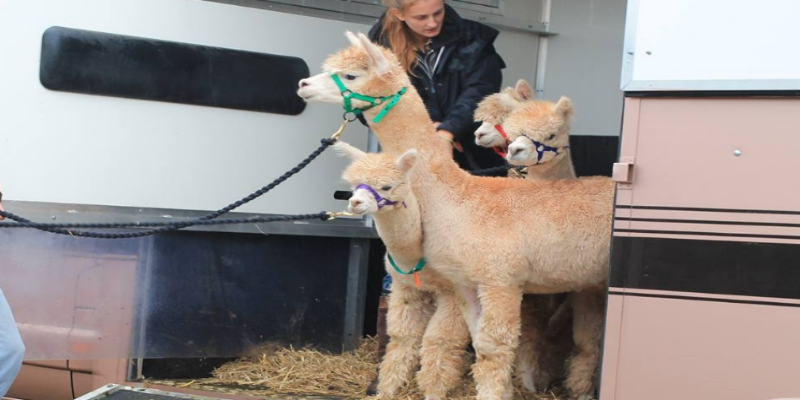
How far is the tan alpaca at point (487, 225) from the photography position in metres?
4.45

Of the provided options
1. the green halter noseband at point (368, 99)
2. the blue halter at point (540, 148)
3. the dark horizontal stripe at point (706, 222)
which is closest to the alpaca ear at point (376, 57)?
the green halter noseband at point (368, 99)

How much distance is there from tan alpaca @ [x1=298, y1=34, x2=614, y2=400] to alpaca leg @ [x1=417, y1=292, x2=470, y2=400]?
17 cm

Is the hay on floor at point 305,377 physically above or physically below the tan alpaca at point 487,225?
below

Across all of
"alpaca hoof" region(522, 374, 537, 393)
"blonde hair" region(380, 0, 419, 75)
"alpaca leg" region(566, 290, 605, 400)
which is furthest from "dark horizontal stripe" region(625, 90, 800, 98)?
"alpaca hoof" region(522, 374, 537, 393)

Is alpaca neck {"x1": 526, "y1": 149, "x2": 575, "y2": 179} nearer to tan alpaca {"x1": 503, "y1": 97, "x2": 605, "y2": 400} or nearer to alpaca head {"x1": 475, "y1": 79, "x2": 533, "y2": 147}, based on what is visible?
tan alpaca {"x1": 503, "y1": 97, "x2": 605, "y2": 400}

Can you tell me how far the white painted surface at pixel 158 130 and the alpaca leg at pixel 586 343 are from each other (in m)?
1.61

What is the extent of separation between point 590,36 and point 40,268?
368cm

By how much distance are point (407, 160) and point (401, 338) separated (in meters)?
1.09

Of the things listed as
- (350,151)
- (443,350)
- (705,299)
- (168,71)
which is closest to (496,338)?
(443,350)

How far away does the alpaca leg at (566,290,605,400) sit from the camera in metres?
4.90

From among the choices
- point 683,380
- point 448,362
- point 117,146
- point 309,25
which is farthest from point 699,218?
point 117,146

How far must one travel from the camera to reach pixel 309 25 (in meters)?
5.55

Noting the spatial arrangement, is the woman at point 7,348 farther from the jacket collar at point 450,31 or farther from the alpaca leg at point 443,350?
the jacket collar at point 450,31

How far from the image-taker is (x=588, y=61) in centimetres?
641
